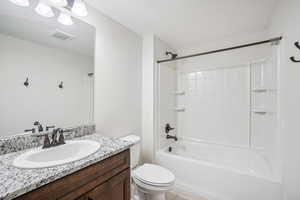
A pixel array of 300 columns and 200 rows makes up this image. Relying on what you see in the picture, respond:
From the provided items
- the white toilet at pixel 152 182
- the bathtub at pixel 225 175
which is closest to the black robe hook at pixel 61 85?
the white toilet at pixel 152 182

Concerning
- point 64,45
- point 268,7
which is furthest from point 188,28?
point 64,45

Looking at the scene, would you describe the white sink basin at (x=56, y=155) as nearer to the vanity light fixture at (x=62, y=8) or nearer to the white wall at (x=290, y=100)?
the vanity light fixture at (x=62, y=8)

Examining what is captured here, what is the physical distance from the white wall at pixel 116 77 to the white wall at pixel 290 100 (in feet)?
5.63

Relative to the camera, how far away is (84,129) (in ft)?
4.38

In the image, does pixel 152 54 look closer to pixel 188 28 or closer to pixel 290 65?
pixel 188 28

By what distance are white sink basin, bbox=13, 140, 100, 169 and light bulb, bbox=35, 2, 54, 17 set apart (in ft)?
3.74

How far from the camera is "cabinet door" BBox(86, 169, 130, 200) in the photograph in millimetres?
814

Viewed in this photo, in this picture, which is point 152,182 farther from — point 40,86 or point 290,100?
point 290,100

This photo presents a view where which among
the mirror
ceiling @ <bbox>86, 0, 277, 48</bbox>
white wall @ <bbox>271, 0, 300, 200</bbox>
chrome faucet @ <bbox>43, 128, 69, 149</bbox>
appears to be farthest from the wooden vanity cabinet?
ceiling @ <bbox>86, 0, 277, 48</bbox>

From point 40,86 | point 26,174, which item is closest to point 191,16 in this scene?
point 40,86

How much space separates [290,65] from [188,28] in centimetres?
131

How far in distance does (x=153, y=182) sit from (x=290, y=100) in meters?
1.49

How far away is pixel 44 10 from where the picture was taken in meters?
1.11

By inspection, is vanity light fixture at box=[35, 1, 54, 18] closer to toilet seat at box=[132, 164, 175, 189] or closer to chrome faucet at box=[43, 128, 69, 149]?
chrome faucet at box=[43, 128, 69, 149]
